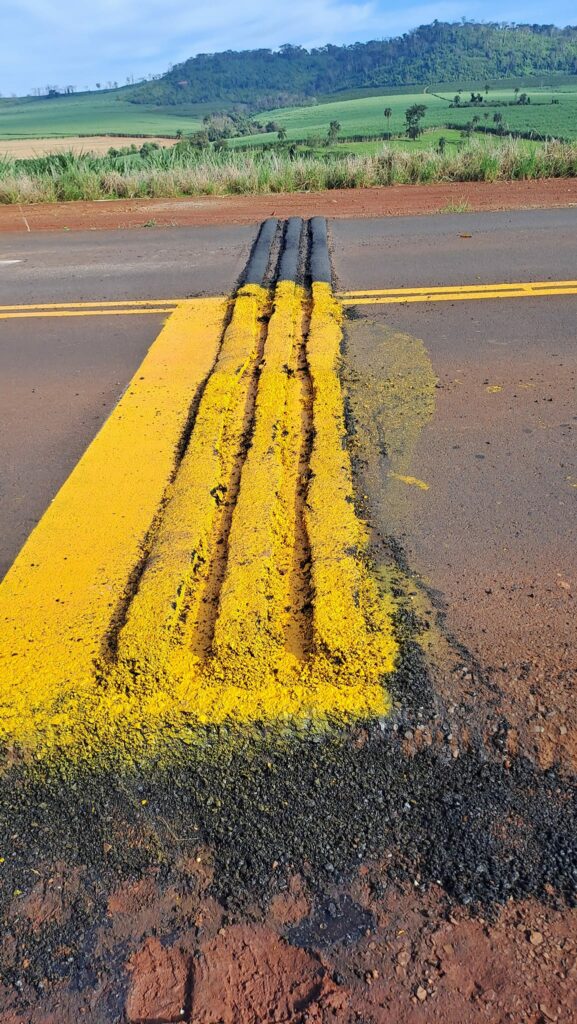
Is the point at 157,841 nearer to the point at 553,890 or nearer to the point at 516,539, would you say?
the point at 553,890

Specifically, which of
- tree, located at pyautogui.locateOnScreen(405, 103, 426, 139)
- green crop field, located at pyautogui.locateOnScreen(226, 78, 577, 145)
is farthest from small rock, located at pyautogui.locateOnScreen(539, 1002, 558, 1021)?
tree, located at pyautogui.locateOnScreen(405, 103, 426, 139)

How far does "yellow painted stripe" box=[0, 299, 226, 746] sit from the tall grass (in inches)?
409

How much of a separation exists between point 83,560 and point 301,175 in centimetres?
1260

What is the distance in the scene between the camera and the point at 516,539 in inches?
117

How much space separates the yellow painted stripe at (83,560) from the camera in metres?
2.28

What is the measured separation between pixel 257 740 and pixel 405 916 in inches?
24.3

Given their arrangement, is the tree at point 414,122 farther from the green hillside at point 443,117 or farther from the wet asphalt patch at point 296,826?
the wet asphalt patch at point 296,826

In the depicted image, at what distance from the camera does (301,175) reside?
13562mm

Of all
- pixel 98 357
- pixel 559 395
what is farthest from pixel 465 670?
pixel 98 357

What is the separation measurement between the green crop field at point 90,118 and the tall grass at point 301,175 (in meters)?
54.8

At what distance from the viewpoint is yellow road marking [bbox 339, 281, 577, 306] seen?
6.05m

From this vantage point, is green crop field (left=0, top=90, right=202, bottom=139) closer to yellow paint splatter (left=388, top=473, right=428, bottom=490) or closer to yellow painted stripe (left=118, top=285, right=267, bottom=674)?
yellow painted stripe (left=118, top=285, right=267, bottom=674)

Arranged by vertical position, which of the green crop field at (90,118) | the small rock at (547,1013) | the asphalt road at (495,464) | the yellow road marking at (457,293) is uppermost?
the green crop field at (90,118)

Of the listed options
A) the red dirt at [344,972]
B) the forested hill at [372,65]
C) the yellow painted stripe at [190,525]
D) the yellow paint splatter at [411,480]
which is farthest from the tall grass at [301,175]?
the forested hill at [372,65]
